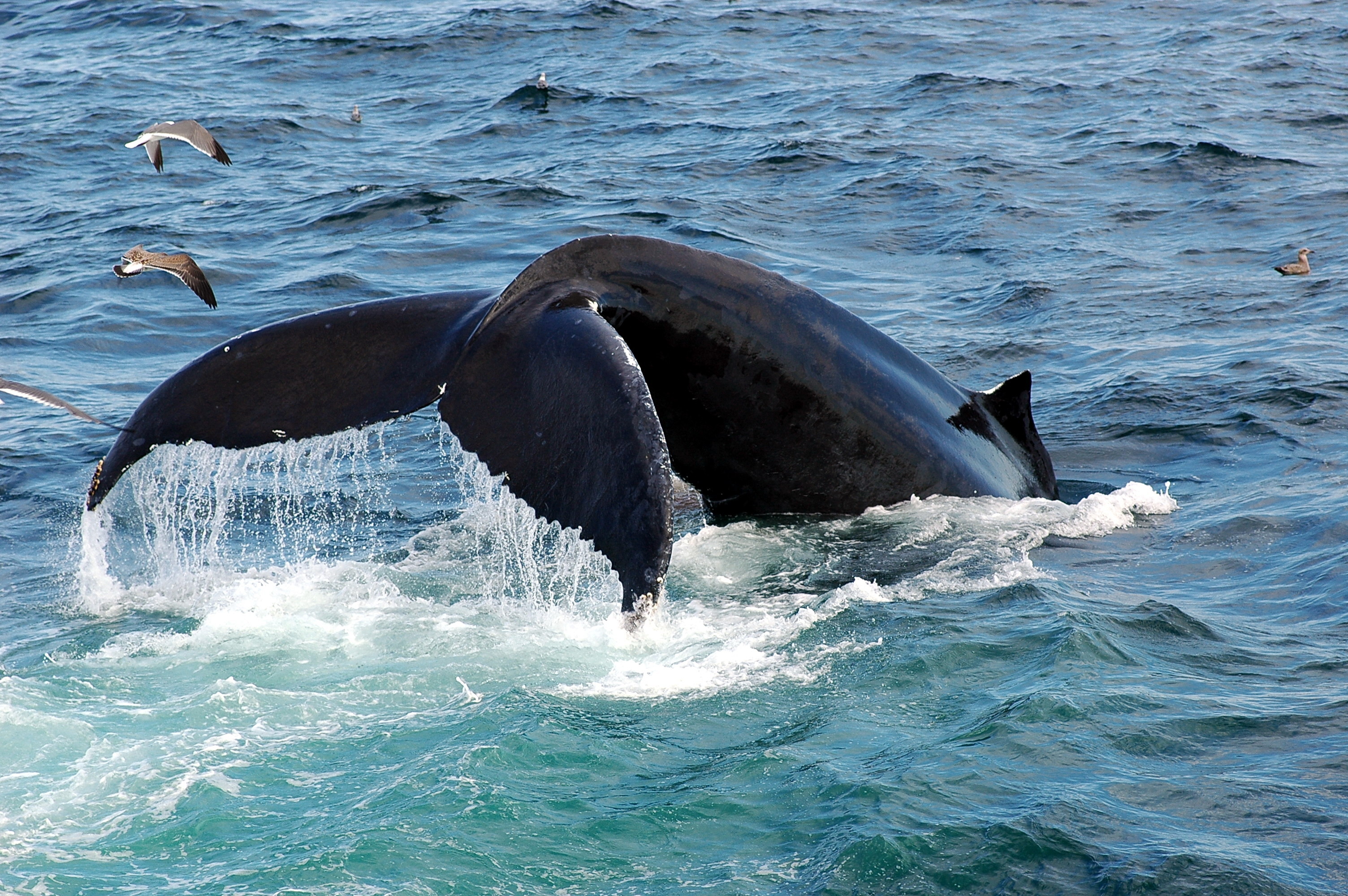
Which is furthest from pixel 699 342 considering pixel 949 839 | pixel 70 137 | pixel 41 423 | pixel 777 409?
pixel 70 137

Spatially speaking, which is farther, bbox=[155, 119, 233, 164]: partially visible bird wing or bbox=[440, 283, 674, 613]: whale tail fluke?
bbox=[155, 119, 233, 164]: partially visible bird wing

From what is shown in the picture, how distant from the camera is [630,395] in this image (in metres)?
4.43

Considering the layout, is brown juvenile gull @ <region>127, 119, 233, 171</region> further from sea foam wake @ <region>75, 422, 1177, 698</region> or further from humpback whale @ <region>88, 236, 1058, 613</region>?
humpback whale @ <region>88, 236, 1058, 613</region>

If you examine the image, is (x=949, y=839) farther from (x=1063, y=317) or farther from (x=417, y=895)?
(x=1063, y=317)

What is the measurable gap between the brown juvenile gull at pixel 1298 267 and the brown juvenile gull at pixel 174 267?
8.66 m

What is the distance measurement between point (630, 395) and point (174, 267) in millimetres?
5738

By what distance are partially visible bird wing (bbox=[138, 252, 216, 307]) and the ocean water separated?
1134mm

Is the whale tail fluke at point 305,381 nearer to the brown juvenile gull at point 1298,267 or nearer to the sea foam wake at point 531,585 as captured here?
the sea foam wake at point 531,585

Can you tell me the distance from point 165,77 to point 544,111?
22.8 ft

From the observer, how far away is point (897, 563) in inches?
241

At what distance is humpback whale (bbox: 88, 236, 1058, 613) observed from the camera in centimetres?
441

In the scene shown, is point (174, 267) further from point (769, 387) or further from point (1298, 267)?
point (1298, 267)

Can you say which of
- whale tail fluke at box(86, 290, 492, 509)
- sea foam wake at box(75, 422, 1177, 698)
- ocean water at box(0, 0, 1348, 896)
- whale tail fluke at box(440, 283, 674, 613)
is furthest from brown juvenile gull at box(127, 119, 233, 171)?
whale tail fluke at box(440, 283, 674, 613)

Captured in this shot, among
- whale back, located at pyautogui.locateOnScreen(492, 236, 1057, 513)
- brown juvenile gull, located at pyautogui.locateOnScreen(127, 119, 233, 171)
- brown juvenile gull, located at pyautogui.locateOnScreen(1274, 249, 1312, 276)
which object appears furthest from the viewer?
brown juvenile gull, located at pyautogui.locateOnScreen(1274, 249, 1312, 276)
